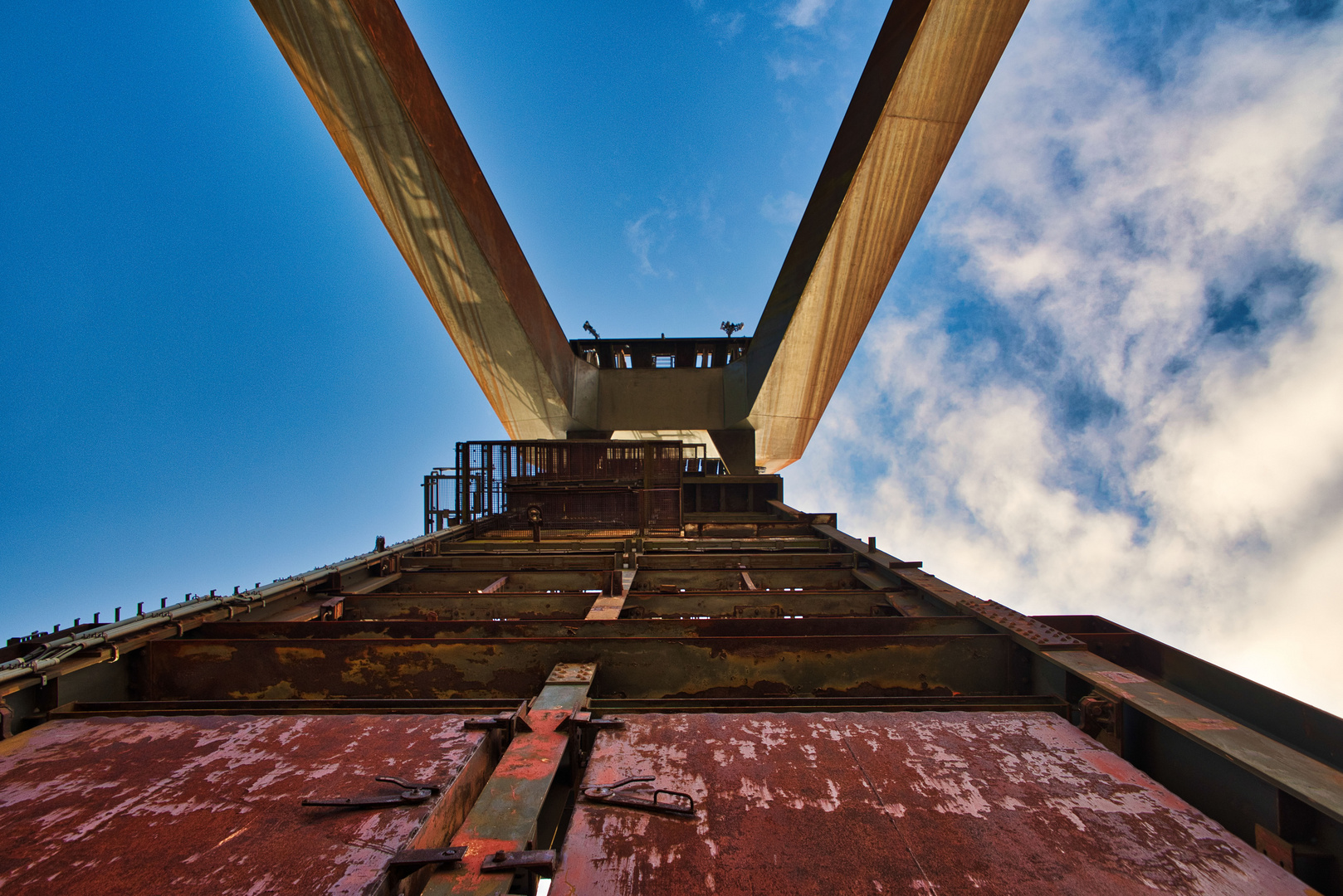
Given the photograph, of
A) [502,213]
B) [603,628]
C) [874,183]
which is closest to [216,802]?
[603,628]

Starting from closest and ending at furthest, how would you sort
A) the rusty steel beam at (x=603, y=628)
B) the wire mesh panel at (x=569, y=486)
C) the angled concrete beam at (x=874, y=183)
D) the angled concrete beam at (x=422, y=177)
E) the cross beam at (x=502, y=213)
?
the rusty steel beam at (x=603, y=628) < the angled concrete beam at (x=422, y=177) < the cross beam at (x=502, y=213) < the angled concrete beam at (x=874, y=183) < the wire mesh panel at (x=569, y=486)

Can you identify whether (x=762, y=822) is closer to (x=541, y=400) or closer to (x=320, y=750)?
Result: (x=320, y=750)

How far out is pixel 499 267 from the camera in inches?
314

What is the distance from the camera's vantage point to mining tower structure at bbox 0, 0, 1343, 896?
56.9 inches

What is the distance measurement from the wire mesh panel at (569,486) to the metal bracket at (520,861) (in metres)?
6.59

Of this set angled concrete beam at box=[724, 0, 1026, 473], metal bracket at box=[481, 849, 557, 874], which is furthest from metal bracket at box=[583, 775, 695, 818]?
angled concrete beam at box=[724, 0, 1026, 473]

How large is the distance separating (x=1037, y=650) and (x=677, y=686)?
1.91 metres

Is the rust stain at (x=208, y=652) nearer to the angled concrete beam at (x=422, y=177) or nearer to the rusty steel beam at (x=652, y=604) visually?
the rusty steel beam at (x=652, y=604)

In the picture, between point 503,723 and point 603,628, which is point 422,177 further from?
point 503,723

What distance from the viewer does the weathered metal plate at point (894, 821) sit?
141 centimetres

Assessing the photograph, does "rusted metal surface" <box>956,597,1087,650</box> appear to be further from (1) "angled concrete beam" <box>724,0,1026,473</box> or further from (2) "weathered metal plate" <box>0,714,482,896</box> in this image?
(1) "angled concrete beam" <box>724,0,1026,473</box>

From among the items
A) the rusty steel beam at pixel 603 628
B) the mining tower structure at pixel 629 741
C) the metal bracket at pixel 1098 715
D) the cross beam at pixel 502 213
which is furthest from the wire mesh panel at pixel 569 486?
the metal bracket at pixel 1098 715

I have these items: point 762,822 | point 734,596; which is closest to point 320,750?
point 762,822

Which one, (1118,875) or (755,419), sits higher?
(755,419)
